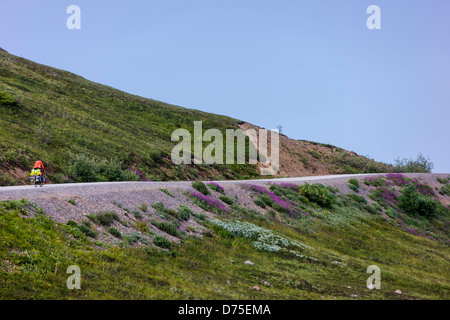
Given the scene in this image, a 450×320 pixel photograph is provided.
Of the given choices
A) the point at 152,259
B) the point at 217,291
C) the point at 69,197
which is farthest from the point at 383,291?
the point at 69,197

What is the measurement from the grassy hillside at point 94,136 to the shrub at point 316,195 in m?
12.8

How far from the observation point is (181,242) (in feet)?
55.7

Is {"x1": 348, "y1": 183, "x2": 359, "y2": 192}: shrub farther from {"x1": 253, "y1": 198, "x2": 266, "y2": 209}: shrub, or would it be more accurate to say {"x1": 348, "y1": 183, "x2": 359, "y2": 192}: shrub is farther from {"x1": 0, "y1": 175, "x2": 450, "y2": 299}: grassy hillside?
{"x1": 253, "y1": 198, "x2": 266, "y2": 209}: shrub

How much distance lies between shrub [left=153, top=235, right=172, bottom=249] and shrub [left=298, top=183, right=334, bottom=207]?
1951 cm

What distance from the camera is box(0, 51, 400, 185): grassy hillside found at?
30047 millimetres

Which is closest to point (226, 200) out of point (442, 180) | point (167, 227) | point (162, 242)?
point (167, 227)

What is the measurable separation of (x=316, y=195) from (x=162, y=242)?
20.2m

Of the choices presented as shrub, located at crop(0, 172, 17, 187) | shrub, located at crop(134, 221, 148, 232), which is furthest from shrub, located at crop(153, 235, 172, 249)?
shrub, located at crop(0, 172, 17, 187)

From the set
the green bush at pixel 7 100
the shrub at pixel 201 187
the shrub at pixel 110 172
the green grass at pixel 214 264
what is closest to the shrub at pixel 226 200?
the shrub at pixel 201 187

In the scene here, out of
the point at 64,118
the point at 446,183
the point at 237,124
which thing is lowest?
the point at 446,183

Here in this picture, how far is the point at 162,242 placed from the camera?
15.8 metres

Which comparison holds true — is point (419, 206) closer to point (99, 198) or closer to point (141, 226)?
point (141, 226)

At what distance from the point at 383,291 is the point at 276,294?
5603 millimetres

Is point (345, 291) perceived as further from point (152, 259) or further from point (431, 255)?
point (431, 255)
